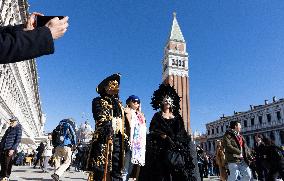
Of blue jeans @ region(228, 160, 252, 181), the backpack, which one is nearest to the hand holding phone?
blue jeans @ region(228, 160, 252, 181)

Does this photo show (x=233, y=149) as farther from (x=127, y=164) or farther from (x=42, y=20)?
(x=42, y=20)

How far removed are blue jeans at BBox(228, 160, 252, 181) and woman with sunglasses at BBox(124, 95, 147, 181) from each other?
8.81 ft

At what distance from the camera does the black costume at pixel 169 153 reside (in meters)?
4.12

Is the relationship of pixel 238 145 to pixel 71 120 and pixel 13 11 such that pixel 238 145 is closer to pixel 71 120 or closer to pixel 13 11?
pixel 71 120

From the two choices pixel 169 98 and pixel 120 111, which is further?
pixel 169 98

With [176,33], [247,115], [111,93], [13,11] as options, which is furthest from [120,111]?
[176,33]

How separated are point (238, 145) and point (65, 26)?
5979 mm

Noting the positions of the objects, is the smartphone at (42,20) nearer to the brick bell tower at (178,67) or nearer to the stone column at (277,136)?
the stone column at (277,136)

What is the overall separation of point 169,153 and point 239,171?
311cm

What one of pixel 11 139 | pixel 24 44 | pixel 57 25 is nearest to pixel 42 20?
pixel 57 25

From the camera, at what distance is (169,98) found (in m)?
5.04

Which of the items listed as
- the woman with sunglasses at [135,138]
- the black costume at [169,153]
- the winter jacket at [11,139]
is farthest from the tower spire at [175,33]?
the black costume at [169,153]

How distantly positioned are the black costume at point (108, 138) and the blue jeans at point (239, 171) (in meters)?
3.42

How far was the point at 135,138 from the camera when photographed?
4664 millimetres
